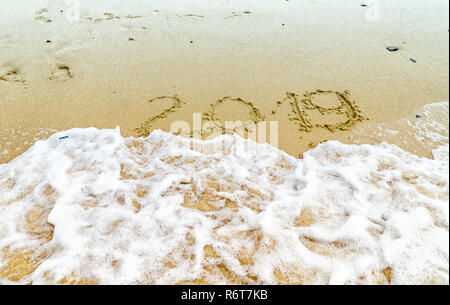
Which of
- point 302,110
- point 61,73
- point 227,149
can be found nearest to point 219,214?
point 227,149

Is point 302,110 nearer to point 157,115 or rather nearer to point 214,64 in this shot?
point 214,64

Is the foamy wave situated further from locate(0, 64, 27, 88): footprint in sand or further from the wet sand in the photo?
locate(0, 64, 27, 88): footprint in sand

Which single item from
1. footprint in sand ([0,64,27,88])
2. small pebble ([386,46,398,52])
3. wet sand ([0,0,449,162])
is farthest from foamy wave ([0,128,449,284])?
small pebble ([386,46,398,52])

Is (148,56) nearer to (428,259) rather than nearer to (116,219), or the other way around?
(116,219)

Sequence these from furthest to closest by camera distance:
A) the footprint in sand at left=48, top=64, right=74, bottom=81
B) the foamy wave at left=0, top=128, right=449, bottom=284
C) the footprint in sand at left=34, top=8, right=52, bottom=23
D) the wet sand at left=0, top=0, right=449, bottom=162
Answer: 1. the footprint in sand at left=34, top=8, right=52, bottom=23
2. the footprint in sand at left=48, top=64, right=74, bottom=81
3. the wet sand at left=0, top=0, right=449, bottom=162
4. the foamy wave at left=0, top=128, right=449, bottom=284
